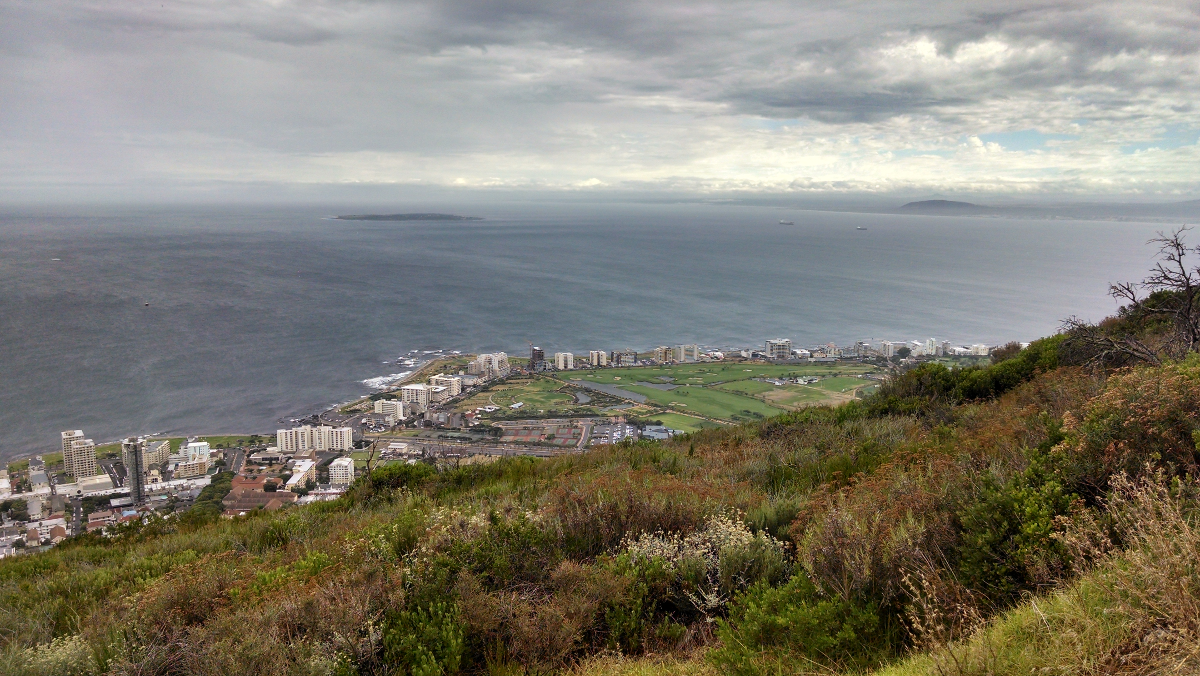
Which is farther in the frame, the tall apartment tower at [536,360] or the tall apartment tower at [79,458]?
the tall apartment tower at [536,360]

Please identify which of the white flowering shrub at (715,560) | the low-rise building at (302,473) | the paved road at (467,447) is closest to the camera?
the white flowering shrub at (715,560)

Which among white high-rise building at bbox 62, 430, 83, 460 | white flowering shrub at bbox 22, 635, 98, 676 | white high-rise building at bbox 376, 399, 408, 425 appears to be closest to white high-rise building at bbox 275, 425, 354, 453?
white high-rise building at bbox 376, 399, 408, 425

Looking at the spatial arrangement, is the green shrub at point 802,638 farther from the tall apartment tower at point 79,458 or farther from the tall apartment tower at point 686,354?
the tall apartment tower at point 686,354

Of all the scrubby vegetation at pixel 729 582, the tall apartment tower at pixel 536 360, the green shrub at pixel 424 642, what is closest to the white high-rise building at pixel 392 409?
the tall apartment tower at pixel 536 360

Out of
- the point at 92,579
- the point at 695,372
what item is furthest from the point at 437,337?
the point at 92,579

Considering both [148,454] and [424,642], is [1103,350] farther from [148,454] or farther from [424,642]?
[148,454]

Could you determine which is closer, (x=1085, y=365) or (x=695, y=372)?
(x=1085, y=365)

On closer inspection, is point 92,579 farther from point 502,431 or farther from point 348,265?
point 348,265
